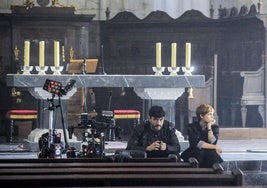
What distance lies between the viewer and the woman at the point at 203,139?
7.39 meters

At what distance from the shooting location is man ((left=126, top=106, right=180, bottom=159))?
7.29m

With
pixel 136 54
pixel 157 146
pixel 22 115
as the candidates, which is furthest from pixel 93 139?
pixel 136 54

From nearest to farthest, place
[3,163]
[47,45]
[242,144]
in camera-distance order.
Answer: [3,163] < [242,144] < [47,45]

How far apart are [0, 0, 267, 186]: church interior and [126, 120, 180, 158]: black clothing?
11.8 feet

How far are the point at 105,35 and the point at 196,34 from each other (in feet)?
6.57

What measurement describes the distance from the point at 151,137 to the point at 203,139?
0.55 meters

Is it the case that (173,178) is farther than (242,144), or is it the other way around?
(242,144)

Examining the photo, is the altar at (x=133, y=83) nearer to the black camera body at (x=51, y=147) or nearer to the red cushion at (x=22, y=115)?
the red cushion at (x=22, y=115)

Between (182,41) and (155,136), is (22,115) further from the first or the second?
(182,41)

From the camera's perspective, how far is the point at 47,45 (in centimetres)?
1440

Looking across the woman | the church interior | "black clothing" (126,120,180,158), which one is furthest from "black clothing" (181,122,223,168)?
the church interior

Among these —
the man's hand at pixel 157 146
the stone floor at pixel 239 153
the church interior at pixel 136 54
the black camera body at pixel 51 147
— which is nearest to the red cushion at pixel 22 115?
the church interior at pixel 136 54

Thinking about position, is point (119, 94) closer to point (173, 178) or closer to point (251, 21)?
point (251, 21)

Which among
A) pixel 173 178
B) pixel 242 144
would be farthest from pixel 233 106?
pixel 173 178
